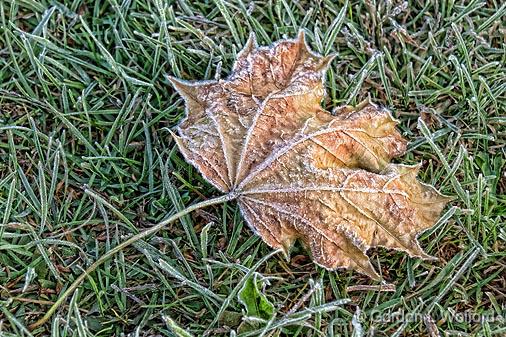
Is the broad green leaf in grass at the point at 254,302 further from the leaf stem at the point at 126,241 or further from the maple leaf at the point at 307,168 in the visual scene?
the leaf stem at the point at 126,241

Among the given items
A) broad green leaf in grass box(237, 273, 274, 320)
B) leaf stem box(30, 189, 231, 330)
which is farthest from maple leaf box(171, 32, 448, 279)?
broad green leaf in grass box(237, 273, 274, 320)

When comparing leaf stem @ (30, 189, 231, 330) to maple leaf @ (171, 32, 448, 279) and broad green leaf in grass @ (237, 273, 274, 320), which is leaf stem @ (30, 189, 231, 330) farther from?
broad green leaf in grass @ (237, 273, 274, 320)

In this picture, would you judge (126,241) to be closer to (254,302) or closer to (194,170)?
(194,170)

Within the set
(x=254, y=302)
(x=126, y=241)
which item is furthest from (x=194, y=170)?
(x=254, y=302)

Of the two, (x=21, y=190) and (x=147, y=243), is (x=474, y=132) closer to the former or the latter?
(x=147, y=243)

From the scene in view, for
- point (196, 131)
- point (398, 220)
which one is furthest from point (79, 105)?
point (398, 220)

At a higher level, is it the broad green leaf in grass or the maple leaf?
the maple leaf
